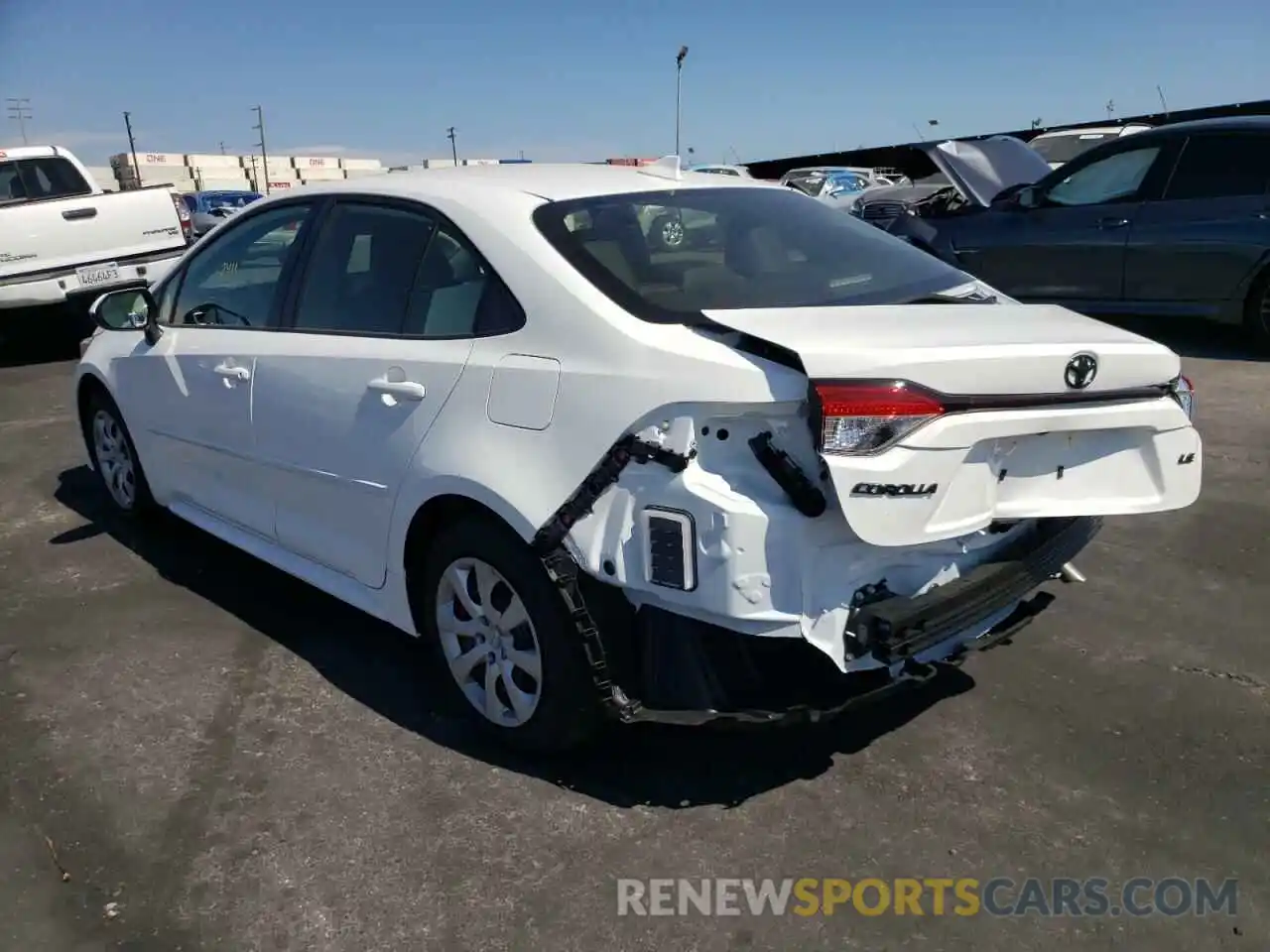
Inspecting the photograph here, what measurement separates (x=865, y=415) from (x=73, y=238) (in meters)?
9.89

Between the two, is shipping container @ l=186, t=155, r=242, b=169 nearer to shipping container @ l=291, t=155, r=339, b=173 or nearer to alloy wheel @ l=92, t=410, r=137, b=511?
shipping container @ l=291, t=155, r=339, b=173

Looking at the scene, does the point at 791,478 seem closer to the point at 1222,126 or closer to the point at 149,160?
the point at 1222,126

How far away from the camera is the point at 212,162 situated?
3647 inches

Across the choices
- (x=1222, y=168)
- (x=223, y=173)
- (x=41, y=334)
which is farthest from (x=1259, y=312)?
(x=223, y=173)

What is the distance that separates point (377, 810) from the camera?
2.92 m

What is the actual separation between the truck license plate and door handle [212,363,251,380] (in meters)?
7.17

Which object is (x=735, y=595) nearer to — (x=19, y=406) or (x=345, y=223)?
(x=345, y=223)

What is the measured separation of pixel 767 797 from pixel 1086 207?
7.33m

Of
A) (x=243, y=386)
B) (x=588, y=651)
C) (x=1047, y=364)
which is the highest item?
(x=1047, y=364)

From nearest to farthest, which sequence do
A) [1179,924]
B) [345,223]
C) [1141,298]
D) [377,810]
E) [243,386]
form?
[1179,924], [377,810], [345,223], [243,386], [1141,298]

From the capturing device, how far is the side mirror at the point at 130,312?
4.60 metres

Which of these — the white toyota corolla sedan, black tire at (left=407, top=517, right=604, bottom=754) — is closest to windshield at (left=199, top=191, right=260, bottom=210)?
the white toyota corolla sedan

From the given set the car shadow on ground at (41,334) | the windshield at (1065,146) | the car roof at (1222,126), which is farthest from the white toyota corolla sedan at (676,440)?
the windshield at (1065,146)

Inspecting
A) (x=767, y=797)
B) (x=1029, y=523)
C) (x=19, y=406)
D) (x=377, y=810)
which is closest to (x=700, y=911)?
(x=767, y=797)
